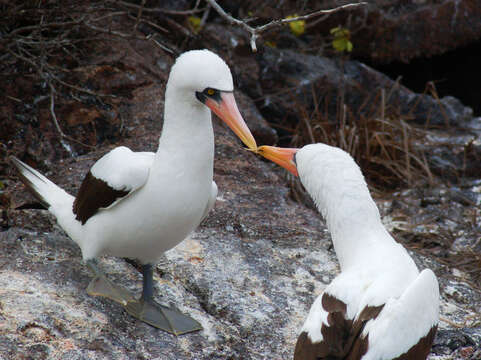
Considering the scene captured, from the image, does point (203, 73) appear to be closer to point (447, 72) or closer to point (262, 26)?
point (262, 26)

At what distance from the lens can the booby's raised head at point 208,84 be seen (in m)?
2.97

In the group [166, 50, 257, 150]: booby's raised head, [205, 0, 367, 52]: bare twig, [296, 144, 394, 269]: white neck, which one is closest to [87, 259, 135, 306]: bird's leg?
[166, 50, 257, 150]: booby's raised head

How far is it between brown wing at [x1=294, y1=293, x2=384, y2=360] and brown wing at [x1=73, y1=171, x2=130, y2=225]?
1099 mm

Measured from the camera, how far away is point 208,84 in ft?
9.75

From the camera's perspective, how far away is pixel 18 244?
11.5ft

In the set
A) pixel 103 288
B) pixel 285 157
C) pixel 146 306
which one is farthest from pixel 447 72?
pixel 103 288

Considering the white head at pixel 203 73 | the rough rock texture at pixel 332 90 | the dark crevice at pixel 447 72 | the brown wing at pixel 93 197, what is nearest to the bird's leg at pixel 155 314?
the brown wing at pixel 93 197

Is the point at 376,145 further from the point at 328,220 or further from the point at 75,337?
the point at 75,337

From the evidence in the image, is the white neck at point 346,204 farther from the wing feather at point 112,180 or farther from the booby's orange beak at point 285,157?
the wing feather at point 112,180

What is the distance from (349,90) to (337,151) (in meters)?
3.69

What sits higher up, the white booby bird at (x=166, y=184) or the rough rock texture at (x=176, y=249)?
the white booby bird at (x=166, y=184)

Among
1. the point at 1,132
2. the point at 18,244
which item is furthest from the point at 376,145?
the point at 18,244

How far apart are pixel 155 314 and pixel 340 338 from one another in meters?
1.08

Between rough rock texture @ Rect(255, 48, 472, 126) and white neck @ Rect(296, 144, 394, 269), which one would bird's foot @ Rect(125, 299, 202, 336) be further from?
rough rock texture @ Rect(255, 48, 472, 126)
